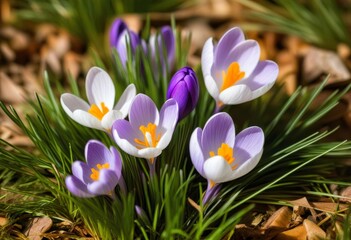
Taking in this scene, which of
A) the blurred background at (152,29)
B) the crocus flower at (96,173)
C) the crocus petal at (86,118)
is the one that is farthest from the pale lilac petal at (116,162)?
the blurred background at (152,29)

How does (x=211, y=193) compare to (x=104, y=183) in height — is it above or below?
below

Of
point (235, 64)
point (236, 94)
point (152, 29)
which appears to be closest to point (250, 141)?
point (236, 94)

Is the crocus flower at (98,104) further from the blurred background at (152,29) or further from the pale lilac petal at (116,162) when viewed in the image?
the blurred background at (152,29)

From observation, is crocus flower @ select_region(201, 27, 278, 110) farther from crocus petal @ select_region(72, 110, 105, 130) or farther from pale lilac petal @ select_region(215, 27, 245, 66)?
crocus petal @ select_region(72, 110, 105, 130)

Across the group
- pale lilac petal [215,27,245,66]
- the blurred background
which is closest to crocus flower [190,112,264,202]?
pale lilac petal [215,27,245,66]

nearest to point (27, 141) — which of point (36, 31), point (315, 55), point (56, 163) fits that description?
point (56, 163)

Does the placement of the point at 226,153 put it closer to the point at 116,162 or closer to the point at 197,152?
the point at 197,152

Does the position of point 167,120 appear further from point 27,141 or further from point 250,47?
point 27,141
